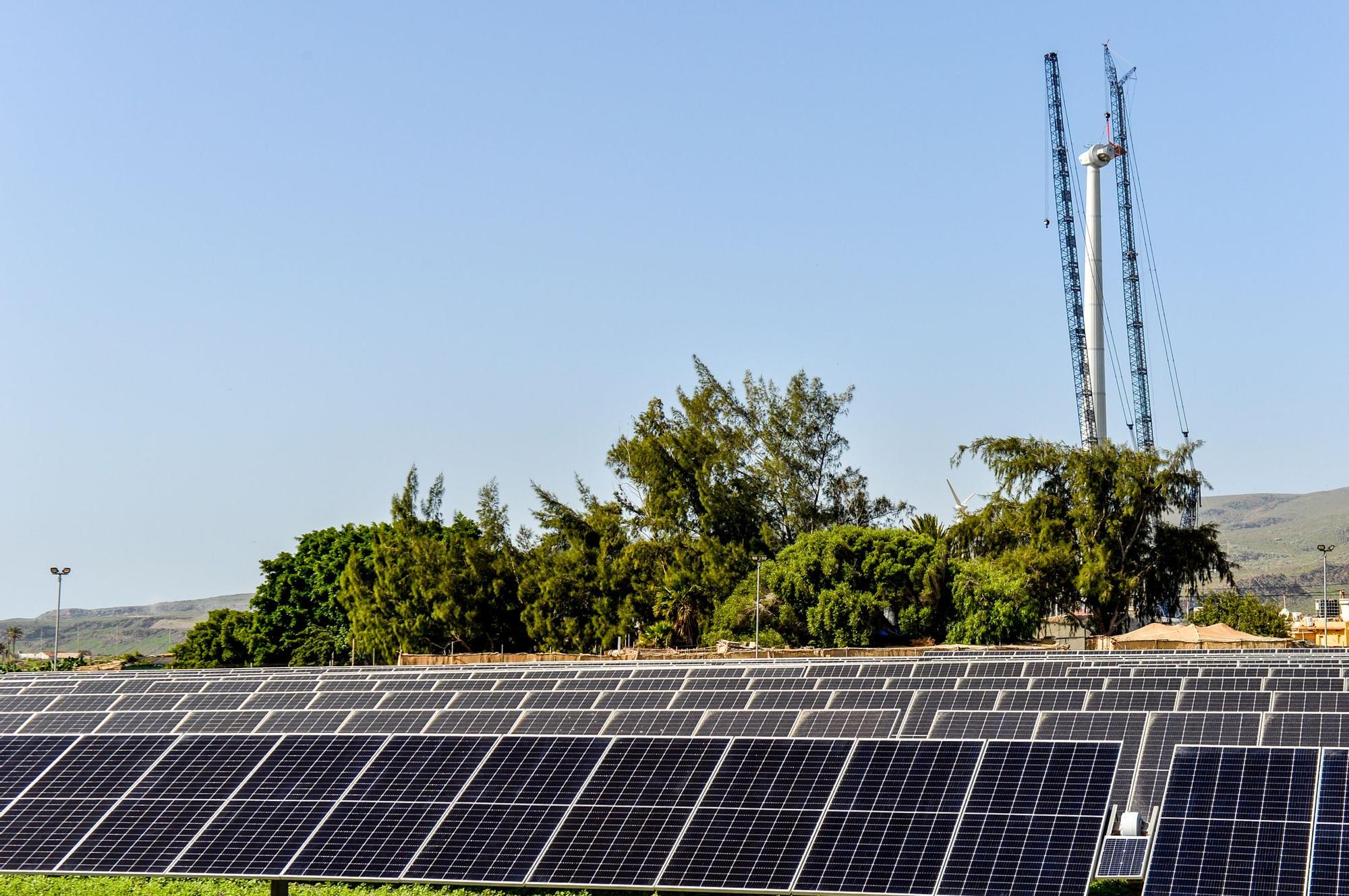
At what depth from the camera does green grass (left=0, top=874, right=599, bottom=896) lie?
101 ft

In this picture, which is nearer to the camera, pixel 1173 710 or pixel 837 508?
pixel 1173 710

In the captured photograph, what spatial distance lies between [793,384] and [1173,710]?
7067 cm

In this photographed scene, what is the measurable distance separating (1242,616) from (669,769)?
80.9 meters

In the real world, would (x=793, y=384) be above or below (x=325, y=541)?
above

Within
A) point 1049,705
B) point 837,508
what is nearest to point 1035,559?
point 837,508

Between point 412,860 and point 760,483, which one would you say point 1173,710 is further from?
point 760,483

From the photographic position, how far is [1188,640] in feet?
227

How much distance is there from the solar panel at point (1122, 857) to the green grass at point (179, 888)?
10061 mm

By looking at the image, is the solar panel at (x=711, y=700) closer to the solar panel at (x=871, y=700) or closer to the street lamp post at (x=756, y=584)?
the solar panel at (x=871, y=700)

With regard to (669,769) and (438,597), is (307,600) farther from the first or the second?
(669,769)

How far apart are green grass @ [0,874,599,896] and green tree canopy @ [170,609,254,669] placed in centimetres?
8412

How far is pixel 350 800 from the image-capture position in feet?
103

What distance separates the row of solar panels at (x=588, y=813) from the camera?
26.3 metres

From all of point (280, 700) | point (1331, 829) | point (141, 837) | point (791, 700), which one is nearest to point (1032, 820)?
point (1331, 829)
